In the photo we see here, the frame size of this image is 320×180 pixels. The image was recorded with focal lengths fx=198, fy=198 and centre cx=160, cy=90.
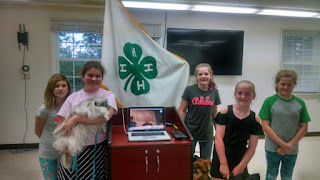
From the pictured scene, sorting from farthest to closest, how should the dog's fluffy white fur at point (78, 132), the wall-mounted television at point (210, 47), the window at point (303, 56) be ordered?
the window at point (303, 56) < the wall-mounted television at point (210, 47) < the dog's fluffy white fur at point (78, 132)

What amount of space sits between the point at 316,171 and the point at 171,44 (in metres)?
2.70

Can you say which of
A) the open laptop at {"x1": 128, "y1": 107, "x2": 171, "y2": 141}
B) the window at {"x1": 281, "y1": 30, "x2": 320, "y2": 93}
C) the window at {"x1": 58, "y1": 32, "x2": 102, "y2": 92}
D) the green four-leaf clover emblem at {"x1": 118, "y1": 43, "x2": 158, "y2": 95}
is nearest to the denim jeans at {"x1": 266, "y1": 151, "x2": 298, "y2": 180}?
the open laptop at {"x1": 128, "y1": 107, "x2": 171, "y2": 141}

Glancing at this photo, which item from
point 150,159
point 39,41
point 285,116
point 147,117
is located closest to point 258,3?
point 285,116

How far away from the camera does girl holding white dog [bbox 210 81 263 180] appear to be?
1.34 metres

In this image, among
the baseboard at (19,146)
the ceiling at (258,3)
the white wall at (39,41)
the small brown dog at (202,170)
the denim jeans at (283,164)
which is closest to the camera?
the small brown dog at (202,170)

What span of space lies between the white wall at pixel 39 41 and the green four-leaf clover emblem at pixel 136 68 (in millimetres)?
1536

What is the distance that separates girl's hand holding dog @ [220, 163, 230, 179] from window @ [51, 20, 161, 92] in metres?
2.51

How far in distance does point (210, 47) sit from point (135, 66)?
190 centimetres

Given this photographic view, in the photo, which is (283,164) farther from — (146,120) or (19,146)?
(19,146)

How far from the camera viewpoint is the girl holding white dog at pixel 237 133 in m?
1.34

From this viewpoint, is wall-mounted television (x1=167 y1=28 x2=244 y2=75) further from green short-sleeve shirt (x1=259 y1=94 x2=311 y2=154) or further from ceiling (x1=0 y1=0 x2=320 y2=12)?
green short-sleeve shirt (x1=259 y1=94 x2=311 y2=154)

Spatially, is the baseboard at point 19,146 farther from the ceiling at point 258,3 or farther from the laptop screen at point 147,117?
the laptop screen at point 147,117

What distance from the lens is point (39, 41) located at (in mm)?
3160

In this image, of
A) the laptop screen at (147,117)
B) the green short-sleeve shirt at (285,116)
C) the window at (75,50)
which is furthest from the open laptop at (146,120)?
the window at (75,50)
